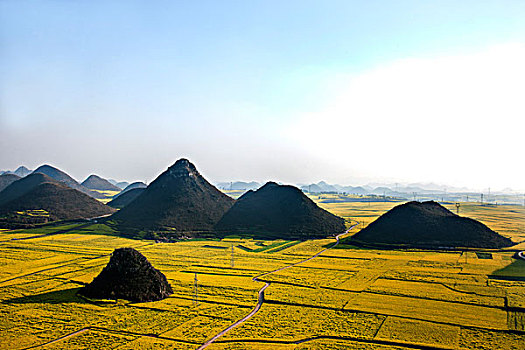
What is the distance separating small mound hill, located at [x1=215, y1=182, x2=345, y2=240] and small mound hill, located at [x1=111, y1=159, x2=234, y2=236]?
4.05 meters

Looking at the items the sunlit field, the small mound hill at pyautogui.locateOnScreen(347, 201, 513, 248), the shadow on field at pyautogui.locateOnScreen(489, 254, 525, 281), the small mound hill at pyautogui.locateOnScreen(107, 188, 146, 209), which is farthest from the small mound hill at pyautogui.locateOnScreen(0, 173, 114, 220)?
the shadow on field at pyautogui.locateOnScreen(489, 254, 525, 281)

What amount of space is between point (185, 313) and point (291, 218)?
52.8m

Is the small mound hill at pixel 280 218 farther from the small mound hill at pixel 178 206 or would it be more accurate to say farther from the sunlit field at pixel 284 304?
the sunlit field at pixel 284 304

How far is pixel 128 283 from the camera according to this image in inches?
1415

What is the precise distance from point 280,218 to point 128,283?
1978 inches

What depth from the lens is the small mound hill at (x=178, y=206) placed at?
79.9 m

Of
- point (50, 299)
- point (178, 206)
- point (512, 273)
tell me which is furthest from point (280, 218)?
point (50, 299)

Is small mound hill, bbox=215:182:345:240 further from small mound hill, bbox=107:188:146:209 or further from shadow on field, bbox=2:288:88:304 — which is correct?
small mound hill, bbox=107:188:146:209

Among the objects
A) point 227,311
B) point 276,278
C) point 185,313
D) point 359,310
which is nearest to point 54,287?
point 185,313

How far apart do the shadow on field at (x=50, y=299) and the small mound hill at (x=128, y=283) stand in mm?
1043

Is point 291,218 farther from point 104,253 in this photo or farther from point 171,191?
point 104,253

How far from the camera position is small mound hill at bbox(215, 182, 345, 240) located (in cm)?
7812

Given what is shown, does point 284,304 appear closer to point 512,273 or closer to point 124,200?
point 512,273

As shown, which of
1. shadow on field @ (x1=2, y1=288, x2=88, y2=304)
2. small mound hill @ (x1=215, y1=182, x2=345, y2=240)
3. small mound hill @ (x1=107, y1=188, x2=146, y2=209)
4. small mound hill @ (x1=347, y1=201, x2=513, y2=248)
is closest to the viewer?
shadow on field @ (x1=2, y1=288, x2=88, y2=304)
